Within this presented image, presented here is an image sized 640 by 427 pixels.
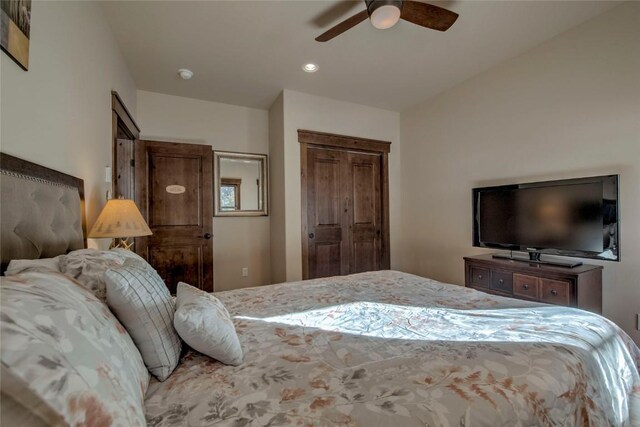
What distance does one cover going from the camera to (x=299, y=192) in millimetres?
3623

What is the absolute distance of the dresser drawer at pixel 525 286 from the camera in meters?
2.36

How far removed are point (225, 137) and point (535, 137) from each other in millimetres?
3571

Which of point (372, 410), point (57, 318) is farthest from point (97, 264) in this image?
point (372, 410)

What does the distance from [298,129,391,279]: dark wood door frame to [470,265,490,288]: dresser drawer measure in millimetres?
1497

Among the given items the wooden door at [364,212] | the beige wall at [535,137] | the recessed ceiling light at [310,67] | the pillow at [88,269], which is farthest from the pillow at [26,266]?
the beige wall at [535,137]

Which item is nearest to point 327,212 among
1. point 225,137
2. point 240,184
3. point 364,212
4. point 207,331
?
point 364,212

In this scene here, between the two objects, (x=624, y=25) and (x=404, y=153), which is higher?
(x=624, y=25)

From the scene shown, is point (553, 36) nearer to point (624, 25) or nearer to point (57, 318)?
point (624, 25)

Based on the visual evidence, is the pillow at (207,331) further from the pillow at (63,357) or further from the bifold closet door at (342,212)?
the bifold closet door at (342,212)

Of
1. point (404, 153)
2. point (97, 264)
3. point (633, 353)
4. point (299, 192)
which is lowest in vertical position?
point (633, 353)

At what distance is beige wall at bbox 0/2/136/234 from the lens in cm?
106

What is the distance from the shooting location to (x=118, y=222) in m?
1.75

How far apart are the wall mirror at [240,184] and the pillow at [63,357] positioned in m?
3.24

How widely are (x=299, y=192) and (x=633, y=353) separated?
3007 mm
